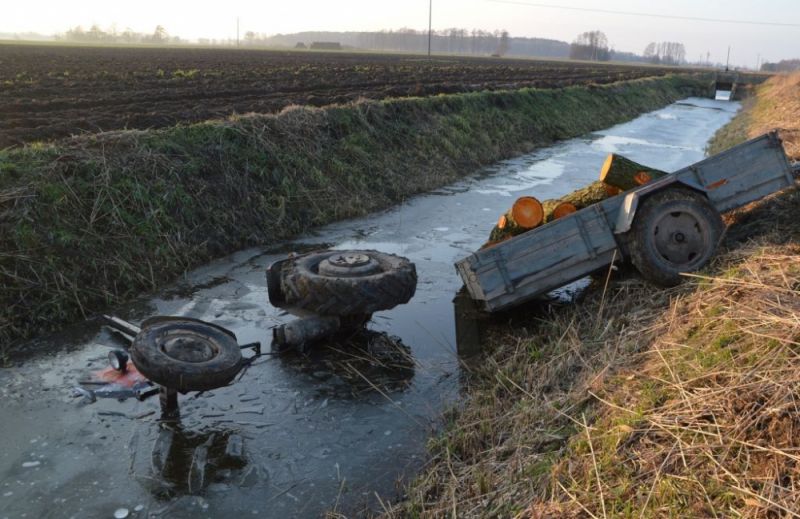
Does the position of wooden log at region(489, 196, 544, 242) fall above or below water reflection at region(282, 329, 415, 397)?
above

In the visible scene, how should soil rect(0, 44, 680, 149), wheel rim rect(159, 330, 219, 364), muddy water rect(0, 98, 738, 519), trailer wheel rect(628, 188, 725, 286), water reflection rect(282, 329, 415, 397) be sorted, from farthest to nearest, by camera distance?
→ 1. soil rect(0, 44, 680, 149)
2. trailer wheel rect(628, 188, 725, 286)
3. water reflection rect(282, 329, 415, 397)
4. wheel rim rect(159, 330, 219, 364)
5. muddy water rect(0, 98, 738, 519)

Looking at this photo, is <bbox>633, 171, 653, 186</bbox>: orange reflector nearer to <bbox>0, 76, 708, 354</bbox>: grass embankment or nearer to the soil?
<bbox>0, 76, 708, 354</bbox>: grass embankment

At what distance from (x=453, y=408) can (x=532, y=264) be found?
216cm

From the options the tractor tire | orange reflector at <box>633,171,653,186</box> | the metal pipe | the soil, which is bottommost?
the metal pipe

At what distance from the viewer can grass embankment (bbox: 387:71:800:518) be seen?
3467 mm

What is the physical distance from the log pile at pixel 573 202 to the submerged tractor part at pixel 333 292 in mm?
1530

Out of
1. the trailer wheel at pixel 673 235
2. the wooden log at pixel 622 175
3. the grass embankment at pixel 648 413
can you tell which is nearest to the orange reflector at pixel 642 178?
the wooden log at pixel 622 175

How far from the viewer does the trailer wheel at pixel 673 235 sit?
268 inches

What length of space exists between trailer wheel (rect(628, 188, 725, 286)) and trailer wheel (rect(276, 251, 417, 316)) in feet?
8.45

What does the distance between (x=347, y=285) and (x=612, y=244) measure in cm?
306

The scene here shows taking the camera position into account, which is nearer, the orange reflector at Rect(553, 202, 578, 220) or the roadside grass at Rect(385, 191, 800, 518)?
the roadside grass at Rect(385, 191, 800, 518)

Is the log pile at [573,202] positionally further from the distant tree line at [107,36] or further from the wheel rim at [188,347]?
the distant tree line at [107,36]

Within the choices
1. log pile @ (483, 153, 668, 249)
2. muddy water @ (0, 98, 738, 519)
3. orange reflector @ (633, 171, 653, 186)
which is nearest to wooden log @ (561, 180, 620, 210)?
log pile @ (483, 153, 668, 249)

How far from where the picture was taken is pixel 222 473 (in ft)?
15.9
